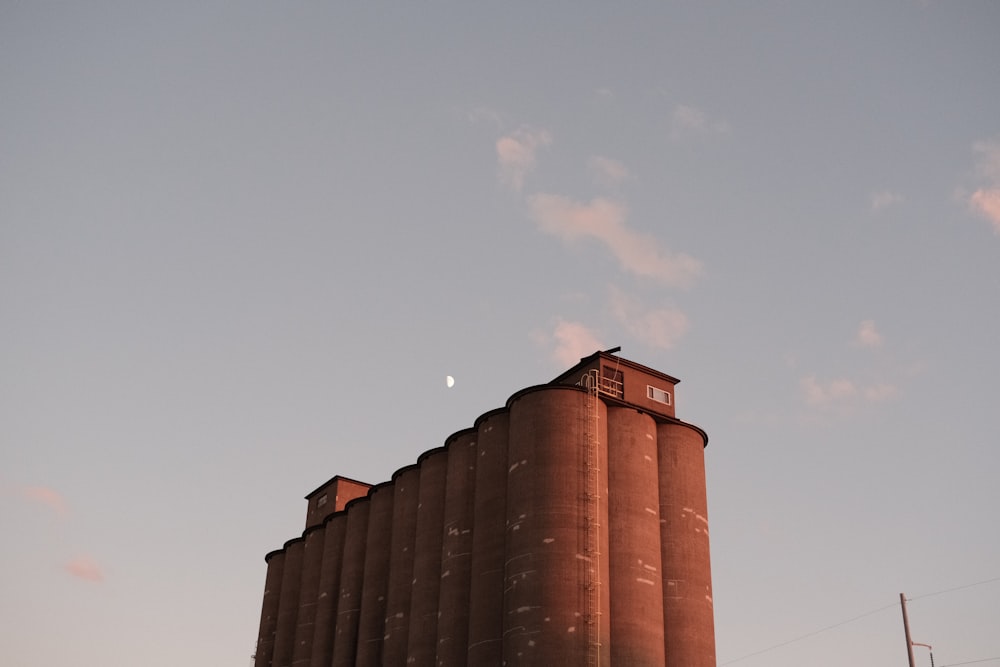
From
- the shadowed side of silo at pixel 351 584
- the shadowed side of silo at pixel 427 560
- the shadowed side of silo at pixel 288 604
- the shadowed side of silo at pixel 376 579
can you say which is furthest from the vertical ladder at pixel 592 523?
the shadowed side of silo at pixel 288 604

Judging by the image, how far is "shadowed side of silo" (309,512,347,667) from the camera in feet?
203

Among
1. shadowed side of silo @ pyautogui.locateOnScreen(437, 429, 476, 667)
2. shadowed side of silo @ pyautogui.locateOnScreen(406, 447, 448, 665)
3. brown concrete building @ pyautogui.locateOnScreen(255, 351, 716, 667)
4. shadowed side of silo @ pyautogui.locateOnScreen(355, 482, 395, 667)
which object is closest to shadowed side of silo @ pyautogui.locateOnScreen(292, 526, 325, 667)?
brown concrete building @ pyautogui.locateOnScreen(255, 351, 716, 667)

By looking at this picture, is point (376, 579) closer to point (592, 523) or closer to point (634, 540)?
point (592, 523)

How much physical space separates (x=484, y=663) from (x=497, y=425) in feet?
40.4

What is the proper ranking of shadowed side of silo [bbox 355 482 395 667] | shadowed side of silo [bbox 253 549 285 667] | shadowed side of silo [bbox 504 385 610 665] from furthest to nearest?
shadowed side of silo [bbox 253 549 285 667]
shadowed side of silo [bbox 355 482 395 667]
shadowed side of silo [bbox 504 385 610 665]

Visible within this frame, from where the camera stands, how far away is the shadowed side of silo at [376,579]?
55.8 meters

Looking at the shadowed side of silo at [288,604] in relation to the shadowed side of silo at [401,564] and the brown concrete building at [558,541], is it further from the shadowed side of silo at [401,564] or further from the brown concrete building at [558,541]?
the shadowed side of silo at [401,564]

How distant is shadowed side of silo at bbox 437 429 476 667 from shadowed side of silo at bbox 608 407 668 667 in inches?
321

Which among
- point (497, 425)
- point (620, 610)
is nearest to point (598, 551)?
point (620, 610)

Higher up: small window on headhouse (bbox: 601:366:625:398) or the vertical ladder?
small window on headhouse (bbox: 601:366:625:398)

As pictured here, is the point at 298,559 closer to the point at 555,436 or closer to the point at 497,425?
the point at 497,425

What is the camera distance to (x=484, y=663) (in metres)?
44.5

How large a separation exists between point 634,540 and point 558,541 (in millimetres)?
4111

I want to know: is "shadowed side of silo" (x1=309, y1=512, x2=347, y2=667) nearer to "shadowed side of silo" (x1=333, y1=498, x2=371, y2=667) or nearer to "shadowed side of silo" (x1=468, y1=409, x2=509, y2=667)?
"shadowed side of silo" (x1=333, y1=498, x2=371, y2=667)
